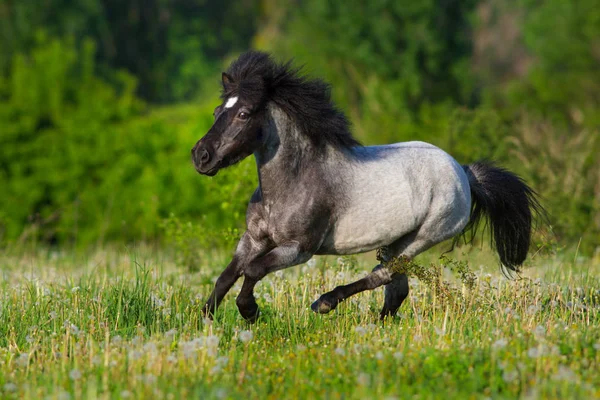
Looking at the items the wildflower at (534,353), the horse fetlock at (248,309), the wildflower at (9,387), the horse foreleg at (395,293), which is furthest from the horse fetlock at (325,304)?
the wildflower at (9,387)

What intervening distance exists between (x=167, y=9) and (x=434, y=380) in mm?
52277

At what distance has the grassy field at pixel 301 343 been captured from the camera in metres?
5.10

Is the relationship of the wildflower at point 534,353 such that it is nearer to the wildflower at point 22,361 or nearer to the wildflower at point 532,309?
the wildflower at point 532,309

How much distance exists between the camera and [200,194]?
2073 centimetres

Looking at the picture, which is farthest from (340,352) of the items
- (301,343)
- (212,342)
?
(301,343)

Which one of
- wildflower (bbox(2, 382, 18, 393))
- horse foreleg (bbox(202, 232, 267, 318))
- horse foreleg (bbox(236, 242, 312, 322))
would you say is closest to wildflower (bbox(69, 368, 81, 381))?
wildflower (bbox(2, 382, 18, 393))

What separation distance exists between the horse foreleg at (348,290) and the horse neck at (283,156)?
0.89 m

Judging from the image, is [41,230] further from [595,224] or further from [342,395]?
[342,395]

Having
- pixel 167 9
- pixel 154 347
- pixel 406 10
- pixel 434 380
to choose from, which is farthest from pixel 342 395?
pixel 167 9

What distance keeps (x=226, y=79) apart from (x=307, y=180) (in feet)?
3.17

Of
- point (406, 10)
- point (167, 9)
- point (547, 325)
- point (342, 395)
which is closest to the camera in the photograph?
point (342, 395)

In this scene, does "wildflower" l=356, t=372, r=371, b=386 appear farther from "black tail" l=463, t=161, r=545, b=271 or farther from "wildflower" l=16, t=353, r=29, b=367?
"black tail" l=463, t=161, r=545, b=271

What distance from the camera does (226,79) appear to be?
6.88m

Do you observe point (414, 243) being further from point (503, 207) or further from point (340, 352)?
point (340, 352)
